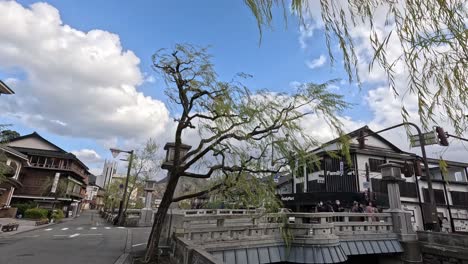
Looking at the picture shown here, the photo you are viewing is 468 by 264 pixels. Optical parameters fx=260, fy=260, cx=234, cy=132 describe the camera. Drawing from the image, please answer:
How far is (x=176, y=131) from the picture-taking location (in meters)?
9.74

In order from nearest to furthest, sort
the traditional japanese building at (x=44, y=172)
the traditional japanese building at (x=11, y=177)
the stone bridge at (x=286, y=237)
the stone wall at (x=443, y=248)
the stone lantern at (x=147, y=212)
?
the stone bridge at (x=286, y=237), the stone wall at (x=443, y=248), the stone lantern at (x=147, y=212), the traditional japanese building at (x=11, y=177), the traditional japanese building at (x=44, y=172)

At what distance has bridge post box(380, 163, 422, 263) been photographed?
13555 millimetres

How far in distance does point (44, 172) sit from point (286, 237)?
42.9 meters

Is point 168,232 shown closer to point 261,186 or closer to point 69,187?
point 261,186

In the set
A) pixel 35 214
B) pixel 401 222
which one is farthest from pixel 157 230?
pixel 35 214

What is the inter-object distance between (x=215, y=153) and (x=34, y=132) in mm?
45950

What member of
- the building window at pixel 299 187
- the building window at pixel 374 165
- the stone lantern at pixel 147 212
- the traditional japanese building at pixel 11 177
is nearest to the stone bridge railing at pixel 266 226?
the stone lantern at pixel 147 212

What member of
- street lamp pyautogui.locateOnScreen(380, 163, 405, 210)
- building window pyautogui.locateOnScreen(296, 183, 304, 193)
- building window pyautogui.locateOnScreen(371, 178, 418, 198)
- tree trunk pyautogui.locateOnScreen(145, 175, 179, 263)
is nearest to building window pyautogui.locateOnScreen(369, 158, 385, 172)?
building window pyautogui.locateOnScreen(371, 178, 418, 198)

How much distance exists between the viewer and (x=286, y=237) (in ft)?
32.0

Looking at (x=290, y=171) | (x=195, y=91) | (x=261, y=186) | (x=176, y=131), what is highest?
(x=195, y=91)

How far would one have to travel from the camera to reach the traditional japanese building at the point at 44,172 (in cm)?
3777

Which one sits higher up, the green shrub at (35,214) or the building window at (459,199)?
the building window at (459,199)

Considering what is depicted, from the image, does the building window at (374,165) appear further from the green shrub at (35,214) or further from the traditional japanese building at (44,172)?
the traditional japanese building at (44,172)

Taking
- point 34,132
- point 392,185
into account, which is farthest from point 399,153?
point 34,132
